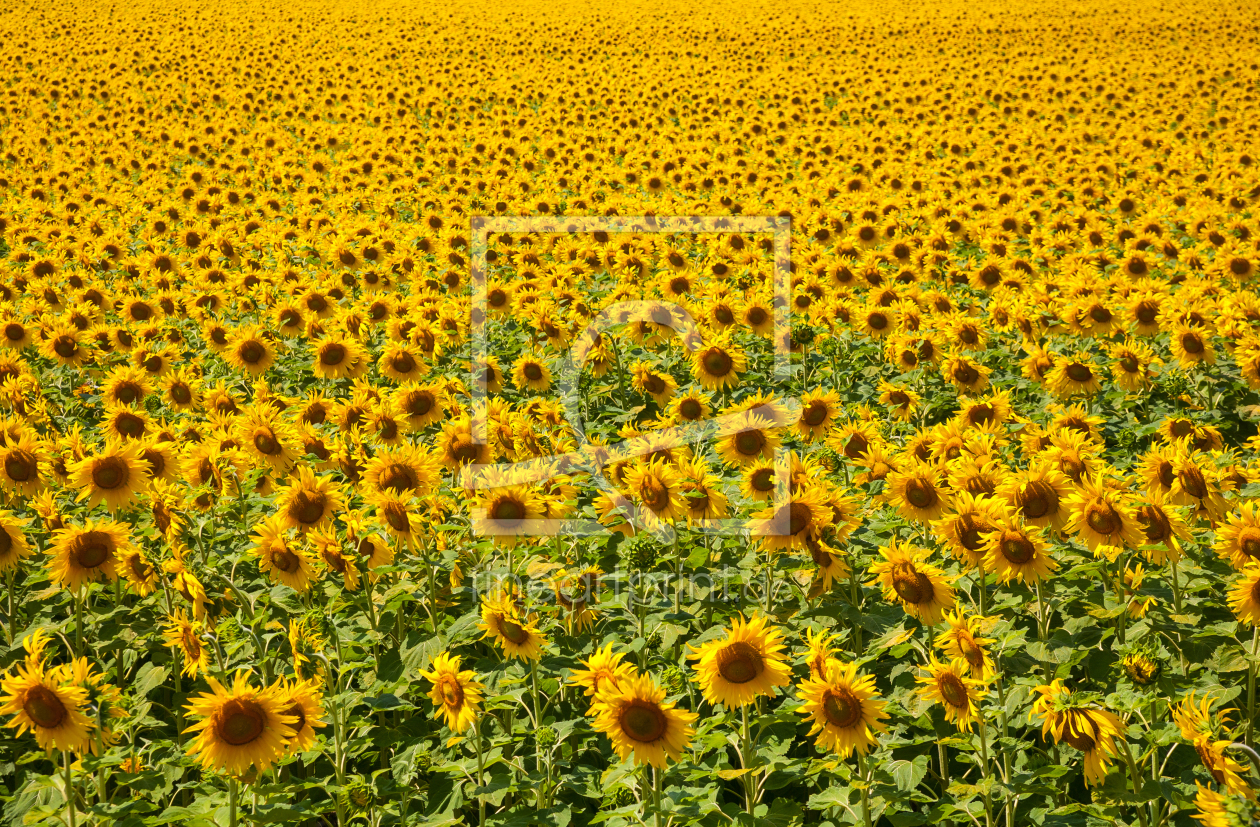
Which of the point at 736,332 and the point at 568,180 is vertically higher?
the point at 568,180

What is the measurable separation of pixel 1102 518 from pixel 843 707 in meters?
1.82

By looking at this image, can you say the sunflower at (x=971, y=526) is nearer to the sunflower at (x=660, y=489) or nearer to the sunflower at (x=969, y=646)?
the sunflower at (x=969, y=646)

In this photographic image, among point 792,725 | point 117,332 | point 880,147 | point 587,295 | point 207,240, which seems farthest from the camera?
point 880,147

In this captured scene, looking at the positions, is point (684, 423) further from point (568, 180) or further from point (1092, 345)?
point (568, 180)

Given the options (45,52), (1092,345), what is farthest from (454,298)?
(45,52)

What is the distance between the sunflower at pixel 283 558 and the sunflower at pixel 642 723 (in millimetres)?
2149

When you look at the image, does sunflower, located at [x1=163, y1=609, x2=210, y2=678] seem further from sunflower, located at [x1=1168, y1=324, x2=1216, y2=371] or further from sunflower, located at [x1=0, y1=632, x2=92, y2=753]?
sunflower, located at [x1=1168, y1=324, x2=1216, y2=371]

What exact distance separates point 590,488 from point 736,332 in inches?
154

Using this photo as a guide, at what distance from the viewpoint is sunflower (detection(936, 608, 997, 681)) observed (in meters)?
3.70

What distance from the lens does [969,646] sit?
12.2 ft

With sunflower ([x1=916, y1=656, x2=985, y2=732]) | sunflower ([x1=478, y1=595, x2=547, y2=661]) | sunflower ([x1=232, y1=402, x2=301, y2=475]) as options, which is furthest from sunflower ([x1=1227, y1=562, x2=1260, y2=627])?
sunflower ([x1=232, y1=402, x2=301, y2=475])

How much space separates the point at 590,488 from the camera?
248 inches

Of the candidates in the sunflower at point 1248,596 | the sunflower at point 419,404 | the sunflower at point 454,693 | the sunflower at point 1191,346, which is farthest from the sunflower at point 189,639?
the sunflower at point 1191,346

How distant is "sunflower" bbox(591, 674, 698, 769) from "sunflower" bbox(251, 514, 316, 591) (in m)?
2.15
